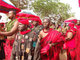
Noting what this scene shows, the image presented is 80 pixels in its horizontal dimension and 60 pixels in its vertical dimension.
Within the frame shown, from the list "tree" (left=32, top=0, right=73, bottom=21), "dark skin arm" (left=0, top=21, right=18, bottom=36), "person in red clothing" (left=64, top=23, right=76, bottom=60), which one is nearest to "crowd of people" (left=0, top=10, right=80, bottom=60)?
"dark skin arm" (left=0, top=21, right=18, bottom=36)

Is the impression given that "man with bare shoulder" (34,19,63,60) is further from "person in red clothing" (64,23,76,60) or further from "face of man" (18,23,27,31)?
"person in red clothing" (64,23,76,60)

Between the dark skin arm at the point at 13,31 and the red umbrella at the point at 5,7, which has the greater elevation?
the red umbrella at the point at 5,7

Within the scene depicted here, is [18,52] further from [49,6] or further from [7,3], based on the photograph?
[49,6]

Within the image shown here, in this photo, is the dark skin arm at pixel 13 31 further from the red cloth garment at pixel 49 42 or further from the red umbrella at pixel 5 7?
the red cloth garment at pixel 49 42

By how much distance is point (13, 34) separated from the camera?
4527 millimetres

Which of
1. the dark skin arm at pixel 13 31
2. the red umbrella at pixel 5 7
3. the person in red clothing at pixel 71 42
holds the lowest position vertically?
the person in red clothing at pixel 71 42

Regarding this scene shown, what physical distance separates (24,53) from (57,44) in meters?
1.15

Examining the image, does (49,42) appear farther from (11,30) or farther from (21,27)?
(11,30)

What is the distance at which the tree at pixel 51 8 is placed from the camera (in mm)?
32513

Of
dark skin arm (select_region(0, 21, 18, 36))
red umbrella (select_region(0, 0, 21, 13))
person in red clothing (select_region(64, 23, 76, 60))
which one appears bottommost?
person in red clothing (select_region(64, 23, 76, 60))

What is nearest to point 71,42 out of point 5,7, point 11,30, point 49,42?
point 49,42

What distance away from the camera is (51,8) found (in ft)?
115

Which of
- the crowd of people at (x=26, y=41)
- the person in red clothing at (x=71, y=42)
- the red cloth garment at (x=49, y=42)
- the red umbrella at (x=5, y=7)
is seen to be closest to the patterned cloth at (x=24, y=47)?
the crowd of people at (x=26, y=41)

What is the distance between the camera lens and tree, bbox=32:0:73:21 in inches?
1280
